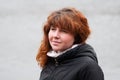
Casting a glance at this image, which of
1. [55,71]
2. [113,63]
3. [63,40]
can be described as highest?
[63,40]

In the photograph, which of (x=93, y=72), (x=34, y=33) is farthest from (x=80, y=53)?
(x=34, y=33)

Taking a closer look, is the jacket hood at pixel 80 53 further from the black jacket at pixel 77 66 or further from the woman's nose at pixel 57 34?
the woman's nose at pixel 57 34

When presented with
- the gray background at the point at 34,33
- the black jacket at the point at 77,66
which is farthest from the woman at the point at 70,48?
the gray background at the point at 34,33

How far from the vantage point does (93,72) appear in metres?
3.10

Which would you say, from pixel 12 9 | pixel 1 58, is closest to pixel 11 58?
pixel 1 58

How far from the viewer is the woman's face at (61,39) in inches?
127

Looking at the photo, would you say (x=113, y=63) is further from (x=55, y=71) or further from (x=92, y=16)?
A: (x=55, y=71)

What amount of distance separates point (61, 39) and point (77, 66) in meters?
0.20

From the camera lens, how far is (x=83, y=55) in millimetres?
3197

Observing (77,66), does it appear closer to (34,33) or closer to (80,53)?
(80,53)

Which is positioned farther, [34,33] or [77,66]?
[34,33]

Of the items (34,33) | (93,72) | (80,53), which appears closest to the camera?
(93,72)

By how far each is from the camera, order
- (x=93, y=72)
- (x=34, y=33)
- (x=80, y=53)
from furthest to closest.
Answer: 1. (x=34, y=33)
2. (x=80, y=53)
3. (x=93, y=72)

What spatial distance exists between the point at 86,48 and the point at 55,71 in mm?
263
